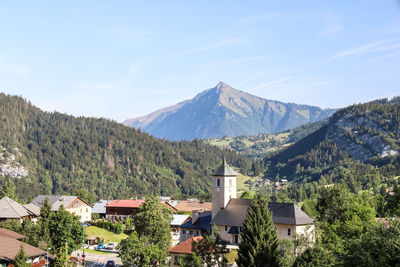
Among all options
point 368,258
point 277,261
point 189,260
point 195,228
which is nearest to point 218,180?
point 195,228

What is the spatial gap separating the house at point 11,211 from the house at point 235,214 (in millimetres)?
50574

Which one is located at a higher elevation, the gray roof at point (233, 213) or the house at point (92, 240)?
the gray roof at point (233, 213)

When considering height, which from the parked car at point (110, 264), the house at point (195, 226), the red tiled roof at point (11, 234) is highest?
the house at point (195, 226)

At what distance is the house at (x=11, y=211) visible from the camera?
354 ft

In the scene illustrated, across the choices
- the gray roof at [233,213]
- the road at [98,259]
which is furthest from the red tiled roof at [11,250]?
the gray roof at [233,213]

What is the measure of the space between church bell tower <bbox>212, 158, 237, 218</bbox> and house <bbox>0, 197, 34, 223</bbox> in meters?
49.8

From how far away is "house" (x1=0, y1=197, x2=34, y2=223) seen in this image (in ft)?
354

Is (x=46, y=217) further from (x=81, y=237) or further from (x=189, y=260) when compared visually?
(x=189, y=260)

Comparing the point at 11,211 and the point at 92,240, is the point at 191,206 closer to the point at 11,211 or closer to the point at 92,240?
the point at 92,240

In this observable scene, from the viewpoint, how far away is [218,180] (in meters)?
94.6

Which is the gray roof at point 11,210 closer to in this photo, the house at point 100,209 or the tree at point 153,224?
the tree at point 153,224

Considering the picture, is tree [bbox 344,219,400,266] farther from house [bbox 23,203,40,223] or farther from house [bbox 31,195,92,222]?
house [bbox 31,195,92,222]

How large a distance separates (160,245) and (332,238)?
28359 mm

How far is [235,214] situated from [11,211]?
5799 centimetres
